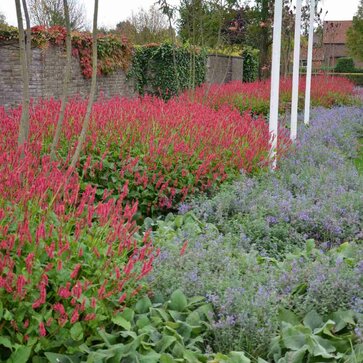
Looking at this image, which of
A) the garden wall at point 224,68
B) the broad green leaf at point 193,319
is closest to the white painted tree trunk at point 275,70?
the broad green leaf at point 193,319

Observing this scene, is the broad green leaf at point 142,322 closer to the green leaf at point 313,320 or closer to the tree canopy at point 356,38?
the green leaf at point 313,320

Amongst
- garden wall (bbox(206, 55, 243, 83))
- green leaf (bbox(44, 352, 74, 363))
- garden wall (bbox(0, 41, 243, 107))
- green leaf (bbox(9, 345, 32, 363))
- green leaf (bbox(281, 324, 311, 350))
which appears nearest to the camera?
green leaf (bbox(9, 345, 32, 363))

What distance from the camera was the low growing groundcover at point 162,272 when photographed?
100 inches

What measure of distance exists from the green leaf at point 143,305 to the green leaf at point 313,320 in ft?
2.68

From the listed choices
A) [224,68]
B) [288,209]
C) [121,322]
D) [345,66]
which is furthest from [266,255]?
[345,66]

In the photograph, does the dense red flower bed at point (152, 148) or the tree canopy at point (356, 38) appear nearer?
the dense red flower bed at point (152, 148)

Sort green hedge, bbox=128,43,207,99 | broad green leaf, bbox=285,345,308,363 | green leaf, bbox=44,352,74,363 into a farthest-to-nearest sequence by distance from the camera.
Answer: green hedge, bbox=128,43,207,99 < broad green leaf, bbox=285,345,308,363 < green leaf, bbox=44,352,74,363

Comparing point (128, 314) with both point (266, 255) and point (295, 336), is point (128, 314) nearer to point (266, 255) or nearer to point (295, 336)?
point (295, 336)

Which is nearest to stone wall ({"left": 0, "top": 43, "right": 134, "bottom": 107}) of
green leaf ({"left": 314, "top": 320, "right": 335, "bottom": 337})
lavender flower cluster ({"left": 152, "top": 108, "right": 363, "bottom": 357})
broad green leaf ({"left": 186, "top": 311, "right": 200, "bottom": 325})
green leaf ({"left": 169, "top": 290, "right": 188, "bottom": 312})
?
lavender flower cluster ({"left": 152, "top": 108, "right": 363, "bottom": 357})

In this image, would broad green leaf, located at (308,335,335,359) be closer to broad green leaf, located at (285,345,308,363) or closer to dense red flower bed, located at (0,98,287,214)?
broad green leaf, located at (285,345,308,363)

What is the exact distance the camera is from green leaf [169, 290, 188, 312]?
120 inches

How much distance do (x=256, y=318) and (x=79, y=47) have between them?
11.3 meters

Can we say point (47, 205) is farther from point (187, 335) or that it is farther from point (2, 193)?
point (187, 335)

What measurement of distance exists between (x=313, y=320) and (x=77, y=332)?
4.06 ft
